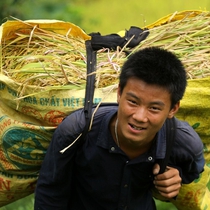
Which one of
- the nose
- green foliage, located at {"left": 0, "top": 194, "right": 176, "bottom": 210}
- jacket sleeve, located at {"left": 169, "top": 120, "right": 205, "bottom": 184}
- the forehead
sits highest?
the forehead

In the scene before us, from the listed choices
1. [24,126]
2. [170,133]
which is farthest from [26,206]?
[170,133]

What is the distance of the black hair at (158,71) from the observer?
A: 2859mm

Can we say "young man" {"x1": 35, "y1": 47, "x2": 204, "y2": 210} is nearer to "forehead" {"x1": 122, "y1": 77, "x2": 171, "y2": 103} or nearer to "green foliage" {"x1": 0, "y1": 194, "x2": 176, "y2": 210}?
"forehead" {"x1": 122, "y1": 77, "x2": 171, "y2": 103}

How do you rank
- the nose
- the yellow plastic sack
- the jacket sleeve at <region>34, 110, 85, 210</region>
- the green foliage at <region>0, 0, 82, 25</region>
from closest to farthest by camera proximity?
the nose < the jacket sleeve at <region>34, 110, 85, 210</region> < the yellow plastic sack < the green foliage at <region>0, 0, 82, 25</region>

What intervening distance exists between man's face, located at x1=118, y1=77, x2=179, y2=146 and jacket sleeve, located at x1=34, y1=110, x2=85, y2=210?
0.75 ft

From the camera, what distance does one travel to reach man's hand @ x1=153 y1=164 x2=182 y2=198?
3.13 metres

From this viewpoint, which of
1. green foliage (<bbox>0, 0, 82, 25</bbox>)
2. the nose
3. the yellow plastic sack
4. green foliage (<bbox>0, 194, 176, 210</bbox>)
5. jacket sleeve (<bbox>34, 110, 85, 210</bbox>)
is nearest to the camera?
the nose

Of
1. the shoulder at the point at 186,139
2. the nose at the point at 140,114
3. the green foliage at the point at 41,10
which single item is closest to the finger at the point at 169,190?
the shoulder at the point at 186,139

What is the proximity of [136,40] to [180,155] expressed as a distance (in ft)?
2.52

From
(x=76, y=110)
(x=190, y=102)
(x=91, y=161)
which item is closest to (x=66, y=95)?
(x=76, y=110)

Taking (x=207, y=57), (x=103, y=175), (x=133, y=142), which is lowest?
(x=103, y=175)

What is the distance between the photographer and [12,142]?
3.37 metres

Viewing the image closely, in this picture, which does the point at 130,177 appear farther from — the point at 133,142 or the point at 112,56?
the point at 112,56

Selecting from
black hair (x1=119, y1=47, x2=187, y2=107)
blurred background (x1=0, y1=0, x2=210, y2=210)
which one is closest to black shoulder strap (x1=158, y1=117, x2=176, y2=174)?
black hair (x1=119, y1=47, x2=187, y2=107)
